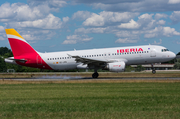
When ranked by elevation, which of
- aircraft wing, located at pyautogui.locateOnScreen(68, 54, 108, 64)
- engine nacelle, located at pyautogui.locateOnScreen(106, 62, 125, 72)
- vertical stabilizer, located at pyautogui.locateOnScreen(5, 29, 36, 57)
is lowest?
engine nacelle, located at pyautogui.locateOnScreen(106, 62, 125, 72)

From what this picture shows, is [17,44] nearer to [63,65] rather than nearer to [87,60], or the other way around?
[63,65]

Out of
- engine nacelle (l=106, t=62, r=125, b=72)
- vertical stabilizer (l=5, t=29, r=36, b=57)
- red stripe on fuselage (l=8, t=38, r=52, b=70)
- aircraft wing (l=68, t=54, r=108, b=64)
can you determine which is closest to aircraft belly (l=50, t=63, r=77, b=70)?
red stripe on fuselage (l=8, t=38, r=52, b=70)

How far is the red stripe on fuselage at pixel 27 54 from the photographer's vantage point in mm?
40969

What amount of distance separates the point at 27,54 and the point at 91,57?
1097cm

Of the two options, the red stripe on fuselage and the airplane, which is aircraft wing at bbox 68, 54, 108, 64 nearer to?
the airplane

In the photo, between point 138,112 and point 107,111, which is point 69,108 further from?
point 138,112

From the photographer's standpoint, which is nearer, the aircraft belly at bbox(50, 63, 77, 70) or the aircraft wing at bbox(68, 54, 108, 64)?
the aircraft wing at bbox(68, 54, 108, 64)

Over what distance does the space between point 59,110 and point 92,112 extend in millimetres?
1708

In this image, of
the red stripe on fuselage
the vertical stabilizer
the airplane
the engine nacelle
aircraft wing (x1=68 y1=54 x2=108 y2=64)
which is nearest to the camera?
the engine nacelle

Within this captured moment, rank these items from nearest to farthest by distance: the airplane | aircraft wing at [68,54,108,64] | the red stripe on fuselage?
aircraft wing at [68,54,108,64]
the airplane
the red stripe on fuselage

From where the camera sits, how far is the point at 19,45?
135 feet

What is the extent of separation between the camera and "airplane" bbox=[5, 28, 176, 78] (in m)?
37.7

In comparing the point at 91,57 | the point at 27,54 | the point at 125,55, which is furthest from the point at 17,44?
the point at 125,55

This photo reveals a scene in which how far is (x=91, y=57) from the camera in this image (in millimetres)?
39531
